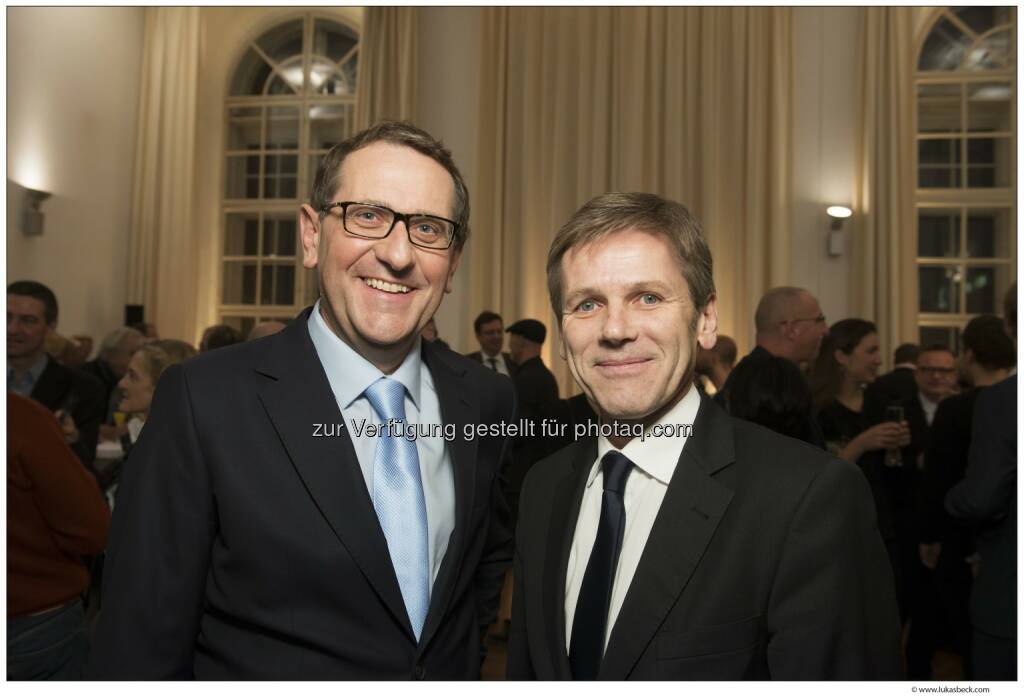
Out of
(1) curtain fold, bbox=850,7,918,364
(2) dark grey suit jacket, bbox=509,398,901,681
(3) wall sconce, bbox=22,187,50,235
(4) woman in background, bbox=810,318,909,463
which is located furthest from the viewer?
(1) curtain fold, bbox=850,7,918,364

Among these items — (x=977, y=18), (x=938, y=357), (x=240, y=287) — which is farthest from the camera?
(x=240, y=287)

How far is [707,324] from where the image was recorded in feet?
3.85

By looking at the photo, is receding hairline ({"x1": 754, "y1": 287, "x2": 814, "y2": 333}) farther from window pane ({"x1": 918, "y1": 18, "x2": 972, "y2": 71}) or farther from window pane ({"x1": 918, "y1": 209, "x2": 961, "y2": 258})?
window pane ({"x1": 918, "y1": 18, "x2": 972, "y2": 71})

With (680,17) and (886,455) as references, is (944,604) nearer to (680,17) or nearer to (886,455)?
(886,455)

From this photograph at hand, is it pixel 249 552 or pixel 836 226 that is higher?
pixel 836 226

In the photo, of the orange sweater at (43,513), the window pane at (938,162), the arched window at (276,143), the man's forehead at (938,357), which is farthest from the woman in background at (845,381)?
the arched window at (276,143)

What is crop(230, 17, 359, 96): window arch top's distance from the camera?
938 centimetres

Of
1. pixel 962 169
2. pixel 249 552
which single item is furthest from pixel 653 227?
pixel 962 169

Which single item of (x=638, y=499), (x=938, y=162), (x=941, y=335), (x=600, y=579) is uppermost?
(x=938, y=162)

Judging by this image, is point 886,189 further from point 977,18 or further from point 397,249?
point 397,249

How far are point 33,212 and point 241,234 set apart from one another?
2690mm

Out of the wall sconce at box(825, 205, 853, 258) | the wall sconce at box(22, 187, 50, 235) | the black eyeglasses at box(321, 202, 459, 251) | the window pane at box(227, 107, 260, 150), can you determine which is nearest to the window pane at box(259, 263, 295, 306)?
the window pane at box(227, 107, 260, 150)

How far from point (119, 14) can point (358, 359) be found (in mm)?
9344

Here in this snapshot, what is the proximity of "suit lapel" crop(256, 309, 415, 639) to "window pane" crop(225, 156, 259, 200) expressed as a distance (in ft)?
29.6
